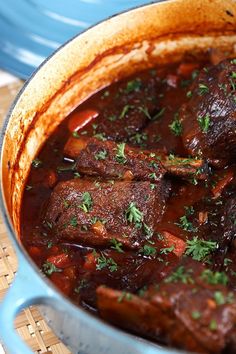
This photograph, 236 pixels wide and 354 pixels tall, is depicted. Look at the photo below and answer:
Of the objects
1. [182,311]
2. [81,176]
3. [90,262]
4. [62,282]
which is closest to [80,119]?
[81,176]

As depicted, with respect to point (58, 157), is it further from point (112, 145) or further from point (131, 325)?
point (131, 325)

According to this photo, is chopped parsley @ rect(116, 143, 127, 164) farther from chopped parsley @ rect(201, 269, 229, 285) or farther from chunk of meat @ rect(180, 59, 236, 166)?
chopped parsley @ rect(201, 269, 229, 285)

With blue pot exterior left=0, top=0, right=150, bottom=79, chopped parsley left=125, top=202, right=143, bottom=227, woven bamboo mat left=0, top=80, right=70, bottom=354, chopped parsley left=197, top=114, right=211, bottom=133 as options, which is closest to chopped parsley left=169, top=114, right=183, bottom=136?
chopped parsley left=197, top=114, right=211, bottom=133

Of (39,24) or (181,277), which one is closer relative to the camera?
(181,277)

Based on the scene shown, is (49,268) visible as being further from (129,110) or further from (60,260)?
(129,110)

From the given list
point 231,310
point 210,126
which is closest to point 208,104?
point 210,126
